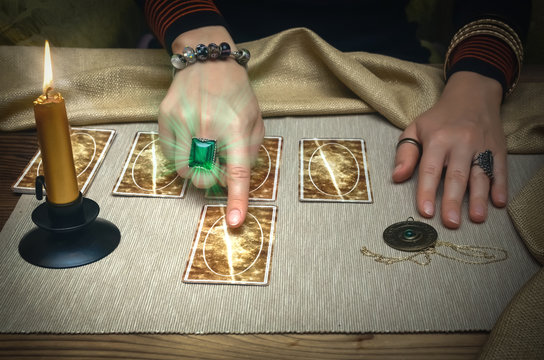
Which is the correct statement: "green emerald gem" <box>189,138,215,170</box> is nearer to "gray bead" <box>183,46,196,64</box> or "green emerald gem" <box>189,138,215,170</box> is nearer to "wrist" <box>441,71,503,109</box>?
"gray bead" <box>183,46,196,64</box>

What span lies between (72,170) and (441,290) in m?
0.47

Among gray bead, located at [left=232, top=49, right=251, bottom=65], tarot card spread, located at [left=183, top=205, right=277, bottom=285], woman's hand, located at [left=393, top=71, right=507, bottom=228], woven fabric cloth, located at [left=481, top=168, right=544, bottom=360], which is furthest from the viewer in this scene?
gray bead, located at [left=232, top=49, right=251, bottom=65]

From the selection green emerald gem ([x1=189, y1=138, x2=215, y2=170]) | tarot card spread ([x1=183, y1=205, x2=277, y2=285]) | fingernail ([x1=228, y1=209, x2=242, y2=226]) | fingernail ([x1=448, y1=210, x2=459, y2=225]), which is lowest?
tarot card spread ([x1=183, y1=205, x2=277, y2=285])

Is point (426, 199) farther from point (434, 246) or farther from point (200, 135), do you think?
point (200, 135)

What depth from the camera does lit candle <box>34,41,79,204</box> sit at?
639 millimetres

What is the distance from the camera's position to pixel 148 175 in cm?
92

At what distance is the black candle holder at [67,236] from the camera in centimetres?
71

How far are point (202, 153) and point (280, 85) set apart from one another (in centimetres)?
37

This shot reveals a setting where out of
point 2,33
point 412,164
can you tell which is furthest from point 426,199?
point 2,33

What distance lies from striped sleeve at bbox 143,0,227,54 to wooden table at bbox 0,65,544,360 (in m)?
0.56

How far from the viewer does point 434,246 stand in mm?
784

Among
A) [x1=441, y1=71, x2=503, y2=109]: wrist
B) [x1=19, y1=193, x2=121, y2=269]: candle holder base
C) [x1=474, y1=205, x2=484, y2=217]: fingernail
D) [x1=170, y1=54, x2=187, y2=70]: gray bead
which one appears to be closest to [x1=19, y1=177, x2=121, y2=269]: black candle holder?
[x1=19, y1=193, x2=121, y2=269]: candle holder base

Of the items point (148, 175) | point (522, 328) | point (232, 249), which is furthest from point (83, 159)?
point (522, 328)

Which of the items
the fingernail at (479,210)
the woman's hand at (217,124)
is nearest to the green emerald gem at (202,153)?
the woman's hand at (217,124)
